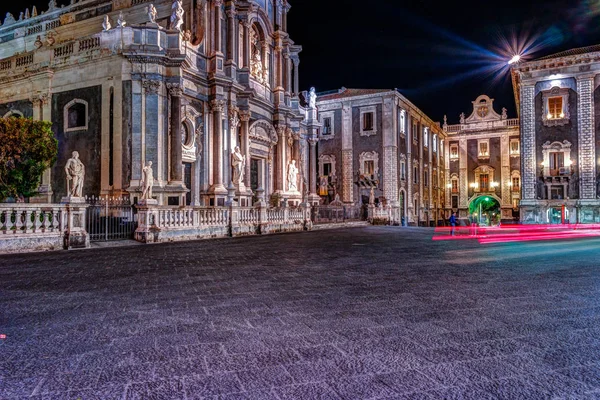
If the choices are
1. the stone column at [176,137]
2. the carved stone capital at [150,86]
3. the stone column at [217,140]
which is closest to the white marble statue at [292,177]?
the stone column at [217,140]

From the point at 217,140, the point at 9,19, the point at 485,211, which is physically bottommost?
the point at 485,211

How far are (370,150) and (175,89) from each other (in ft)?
73.5

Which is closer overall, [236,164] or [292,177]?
[236,164]

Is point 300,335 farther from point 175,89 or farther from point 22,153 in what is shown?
point 175,89

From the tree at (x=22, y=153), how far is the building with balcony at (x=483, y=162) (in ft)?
146

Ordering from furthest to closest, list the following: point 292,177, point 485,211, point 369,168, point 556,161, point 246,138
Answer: point 485,211, point 369,168, point 556,161, point 292,177, point 246,138

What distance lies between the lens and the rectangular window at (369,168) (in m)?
38.6

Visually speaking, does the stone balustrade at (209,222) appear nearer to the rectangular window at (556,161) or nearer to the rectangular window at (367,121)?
the rectangular window at (367,121)

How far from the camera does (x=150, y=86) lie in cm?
1941

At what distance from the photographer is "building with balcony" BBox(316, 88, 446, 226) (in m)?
37.8

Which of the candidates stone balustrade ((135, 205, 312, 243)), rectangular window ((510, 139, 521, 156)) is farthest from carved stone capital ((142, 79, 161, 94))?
rectangular window ((510, 139, 521, 156))

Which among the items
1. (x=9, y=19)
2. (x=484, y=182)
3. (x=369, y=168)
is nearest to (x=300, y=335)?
(x=369, y=168)

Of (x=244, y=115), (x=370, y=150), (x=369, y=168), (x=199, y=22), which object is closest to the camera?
(x=199, y=22)

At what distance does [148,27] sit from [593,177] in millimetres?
32586
